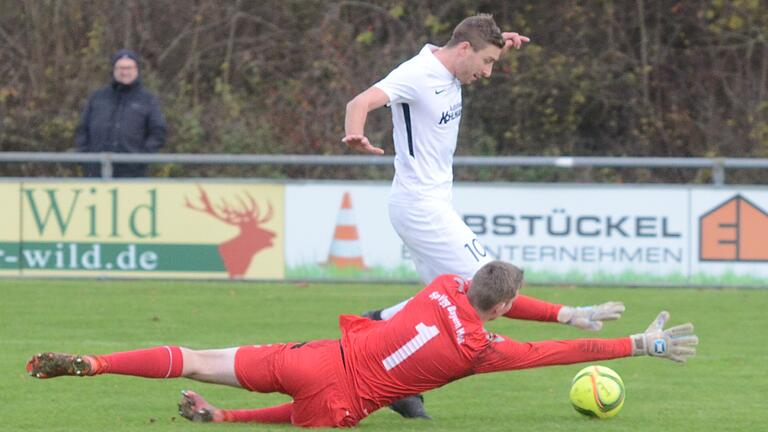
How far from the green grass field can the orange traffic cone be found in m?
0.24

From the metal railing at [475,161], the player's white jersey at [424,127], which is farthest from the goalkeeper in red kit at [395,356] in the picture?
the metal railing at [475,161]

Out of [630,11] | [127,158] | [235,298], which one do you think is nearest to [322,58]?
[630,11]

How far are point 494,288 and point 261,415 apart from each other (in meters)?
1.39

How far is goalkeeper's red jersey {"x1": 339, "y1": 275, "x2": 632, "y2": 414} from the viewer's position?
6906 millimetres

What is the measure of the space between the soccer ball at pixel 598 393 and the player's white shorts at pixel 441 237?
0.78 meters

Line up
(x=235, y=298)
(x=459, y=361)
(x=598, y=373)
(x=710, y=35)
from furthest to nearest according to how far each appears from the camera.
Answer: (x=710, y=35)
(x=235, y=298)
(x=598, y=373)
(x=459, y=361)

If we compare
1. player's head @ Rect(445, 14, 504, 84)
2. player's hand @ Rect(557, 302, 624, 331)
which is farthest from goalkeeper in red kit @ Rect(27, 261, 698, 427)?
player's head @ Rect(445, 14, 504, 84)

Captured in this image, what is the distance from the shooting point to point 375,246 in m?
14.4

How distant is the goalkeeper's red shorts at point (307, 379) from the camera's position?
7035 mm

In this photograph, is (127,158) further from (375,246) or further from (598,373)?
(598,373)

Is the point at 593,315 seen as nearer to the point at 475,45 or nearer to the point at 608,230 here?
the point at 475,45

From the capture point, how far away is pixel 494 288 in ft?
22.4

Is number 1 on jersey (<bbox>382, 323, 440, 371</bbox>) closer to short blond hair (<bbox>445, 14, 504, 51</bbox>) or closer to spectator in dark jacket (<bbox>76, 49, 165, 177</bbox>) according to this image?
short blond hair (<bbox>445, 14, 504, 51</bbox>)

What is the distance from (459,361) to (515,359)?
262 mm
